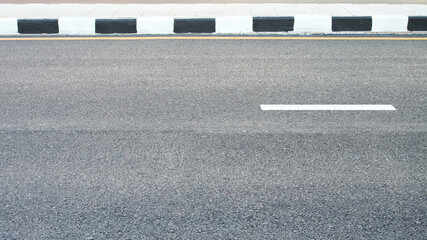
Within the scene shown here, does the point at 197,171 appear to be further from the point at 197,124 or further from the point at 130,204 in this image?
the point at 197,124

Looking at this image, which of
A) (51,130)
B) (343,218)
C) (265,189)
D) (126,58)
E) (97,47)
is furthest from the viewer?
(97,47)

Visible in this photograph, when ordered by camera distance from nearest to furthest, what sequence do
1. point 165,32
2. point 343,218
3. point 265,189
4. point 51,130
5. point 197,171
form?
point 343,218, point 265,189, point 197,171, point 51,130, point 165,32

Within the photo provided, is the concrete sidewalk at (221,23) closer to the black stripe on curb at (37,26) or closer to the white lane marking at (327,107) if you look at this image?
the black stripe on curb at (37,26)

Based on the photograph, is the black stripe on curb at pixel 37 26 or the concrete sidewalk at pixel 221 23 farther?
the black stripe on curb at pixel 37 26

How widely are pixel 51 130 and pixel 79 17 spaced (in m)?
4.85

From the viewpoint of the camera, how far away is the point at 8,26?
859 cm

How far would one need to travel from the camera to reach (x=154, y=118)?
15.3 feet

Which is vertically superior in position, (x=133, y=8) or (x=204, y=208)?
(x=133, y=8)

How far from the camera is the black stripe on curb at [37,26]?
8617 mm

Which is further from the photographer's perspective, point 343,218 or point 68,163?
point 68,163

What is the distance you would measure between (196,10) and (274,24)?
164cm

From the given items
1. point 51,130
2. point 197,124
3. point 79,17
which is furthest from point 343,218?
point 79,17

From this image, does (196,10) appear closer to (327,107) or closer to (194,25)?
(194,25)

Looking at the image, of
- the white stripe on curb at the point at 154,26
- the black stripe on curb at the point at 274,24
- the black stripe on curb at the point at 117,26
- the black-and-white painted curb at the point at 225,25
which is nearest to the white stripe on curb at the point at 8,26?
the black-and-white painted curb at the point at 225,25
